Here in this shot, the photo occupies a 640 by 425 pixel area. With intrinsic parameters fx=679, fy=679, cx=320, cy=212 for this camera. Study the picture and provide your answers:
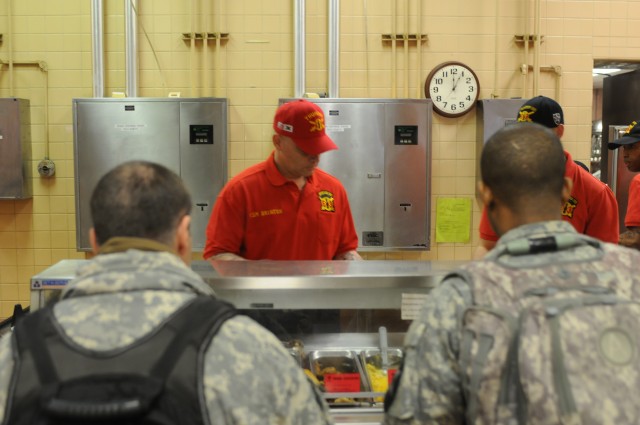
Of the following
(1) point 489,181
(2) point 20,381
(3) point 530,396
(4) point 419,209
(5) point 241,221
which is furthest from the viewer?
(4) point 419,209

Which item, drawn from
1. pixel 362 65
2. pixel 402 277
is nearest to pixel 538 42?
pixel 362 65

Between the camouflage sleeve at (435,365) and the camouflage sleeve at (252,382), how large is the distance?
0.75 ft

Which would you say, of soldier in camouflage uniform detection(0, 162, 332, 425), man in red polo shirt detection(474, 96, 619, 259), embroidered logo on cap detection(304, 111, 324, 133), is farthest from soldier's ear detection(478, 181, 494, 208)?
embroidered logo on cap detection(304, 111, 324, 133)

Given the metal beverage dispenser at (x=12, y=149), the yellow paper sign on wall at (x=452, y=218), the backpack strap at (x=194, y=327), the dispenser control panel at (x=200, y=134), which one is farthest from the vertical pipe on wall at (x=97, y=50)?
the backpack strap at (x=194, y=327)

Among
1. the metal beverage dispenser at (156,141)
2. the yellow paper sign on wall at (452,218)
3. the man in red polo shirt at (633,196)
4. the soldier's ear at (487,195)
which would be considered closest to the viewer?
the soldier's ear at (487,195)

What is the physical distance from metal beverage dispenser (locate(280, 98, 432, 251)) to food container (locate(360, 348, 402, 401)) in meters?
2.54

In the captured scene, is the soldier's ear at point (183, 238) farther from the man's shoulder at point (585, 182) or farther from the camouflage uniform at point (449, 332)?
the man's shoulder at point (585, 182)

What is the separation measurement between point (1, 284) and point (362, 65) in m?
3.27

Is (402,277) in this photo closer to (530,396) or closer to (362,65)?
(530,396)

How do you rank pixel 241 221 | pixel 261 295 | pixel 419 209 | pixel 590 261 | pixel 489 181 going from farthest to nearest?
pixel 419 209, pixel 241 221, pixel 261 295, pixel 489 181, pixel 590 261

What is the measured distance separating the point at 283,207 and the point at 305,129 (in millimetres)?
375

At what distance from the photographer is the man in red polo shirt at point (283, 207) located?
3.05 meters

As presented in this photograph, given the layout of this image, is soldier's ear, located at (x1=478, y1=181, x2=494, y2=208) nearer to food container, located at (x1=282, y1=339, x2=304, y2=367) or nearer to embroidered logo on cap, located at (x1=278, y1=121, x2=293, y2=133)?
food container, located at (x1=282, y1=339, x2=304, y2=367)

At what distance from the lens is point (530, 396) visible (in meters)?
1.36
